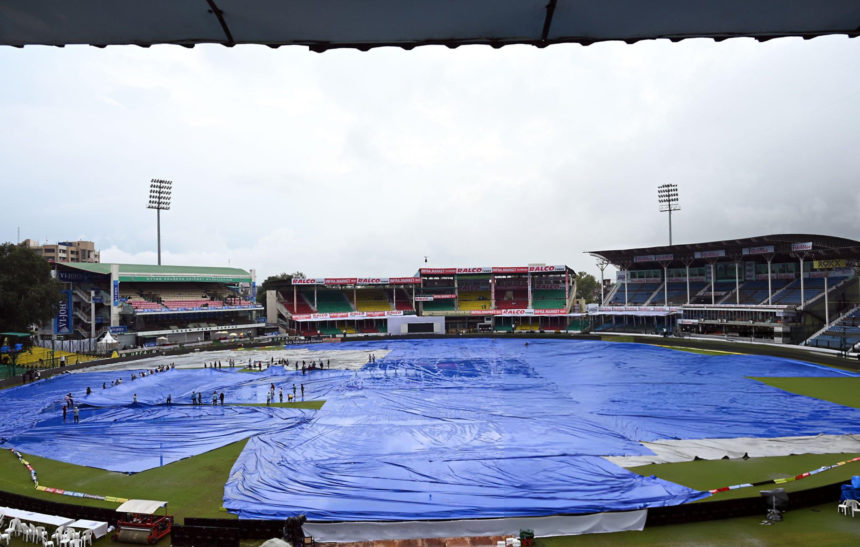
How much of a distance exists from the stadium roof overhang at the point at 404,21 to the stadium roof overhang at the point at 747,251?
203ft

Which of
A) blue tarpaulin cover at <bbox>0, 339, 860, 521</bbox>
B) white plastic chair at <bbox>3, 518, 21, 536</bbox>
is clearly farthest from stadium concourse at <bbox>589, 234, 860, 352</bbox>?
white plastic chair at <bbox>3, 518, 21, 536</bbox>

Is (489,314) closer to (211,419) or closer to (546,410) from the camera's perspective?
(546,410)

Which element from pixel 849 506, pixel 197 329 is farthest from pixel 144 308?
pixel 849 506

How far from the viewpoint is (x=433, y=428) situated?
23.2 m

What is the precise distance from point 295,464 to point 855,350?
4893 centimetres

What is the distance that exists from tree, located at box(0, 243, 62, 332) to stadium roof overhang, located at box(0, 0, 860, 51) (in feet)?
174

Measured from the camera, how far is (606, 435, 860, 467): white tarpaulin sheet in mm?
18641

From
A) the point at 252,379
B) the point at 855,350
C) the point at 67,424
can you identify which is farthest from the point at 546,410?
the point at 855,350

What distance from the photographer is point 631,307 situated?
2670 inches

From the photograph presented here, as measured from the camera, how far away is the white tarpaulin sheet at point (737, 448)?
1864cm

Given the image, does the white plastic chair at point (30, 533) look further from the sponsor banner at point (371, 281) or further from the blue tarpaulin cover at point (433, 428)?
the sponsor banner at point (371, 281)

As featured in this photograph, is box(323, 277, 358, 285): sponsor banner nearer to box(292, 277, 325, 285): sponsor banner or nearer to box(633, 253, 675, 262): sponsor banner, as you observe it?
box(292, 277, 325, 285): sponsor banner

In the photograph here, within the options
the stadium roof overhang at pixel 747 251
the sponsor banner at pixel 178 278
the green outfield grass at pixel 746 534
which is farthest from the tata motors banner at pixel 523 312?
the green outfield grass at pixel 746 534

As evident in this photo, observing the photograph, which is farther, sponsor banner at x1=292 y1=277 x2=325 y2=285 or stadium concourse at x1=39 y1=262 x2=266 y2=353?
sponsor banner at x1=292 y1=277 x2=325 y2=285
